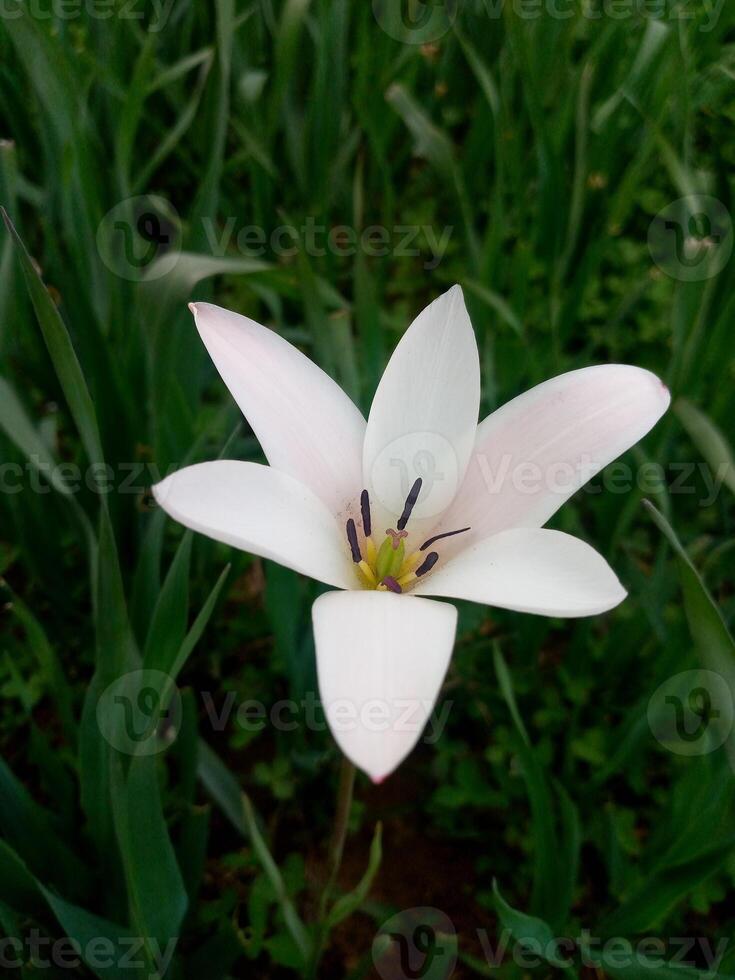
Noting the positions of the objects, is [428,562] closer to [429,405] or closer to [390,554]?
[390,554]

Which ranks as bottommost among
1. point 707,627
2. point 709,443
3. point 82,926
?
point 82,926

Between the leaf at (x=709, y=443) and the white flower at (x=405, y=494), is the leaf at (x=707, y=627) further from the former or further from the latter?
the leaf at (x=709, y=443)

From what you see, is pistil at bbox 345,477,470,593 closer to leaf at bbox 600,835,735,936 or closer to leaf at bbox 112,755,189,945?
leaf at bbox 112,755,189,945

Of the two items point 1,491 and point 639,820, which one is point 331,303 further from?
point 639,820

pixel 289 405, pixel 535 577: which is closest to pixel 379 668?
pixel 535 577

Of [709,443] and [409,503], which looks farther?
[709,443]

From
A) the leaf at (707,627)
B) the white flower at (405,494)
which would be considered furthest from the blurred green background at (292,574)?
the white flower at (405,494)
